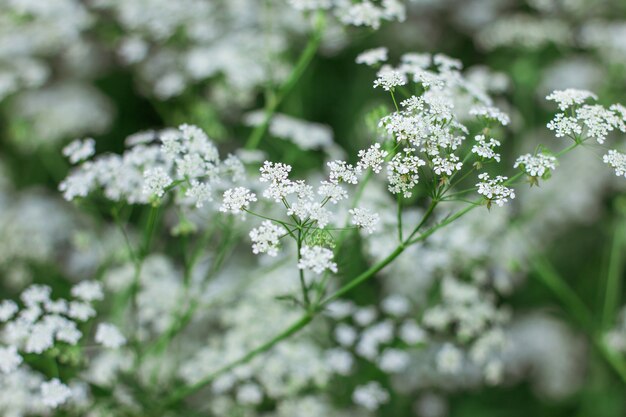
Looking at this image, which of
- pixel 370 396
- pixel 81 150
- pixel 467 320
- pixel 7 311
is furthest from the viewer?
pixel 467 320

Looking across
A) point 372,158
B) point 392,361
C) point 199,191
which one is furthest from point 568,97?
point 392,361

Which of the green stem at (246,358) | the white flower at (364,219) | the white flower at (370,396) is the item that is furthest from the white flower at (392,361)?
the white flower at (364,219)

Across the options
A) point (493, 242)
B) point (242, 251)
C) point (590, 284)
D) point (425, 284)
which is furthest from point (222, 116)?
point (590, 284)

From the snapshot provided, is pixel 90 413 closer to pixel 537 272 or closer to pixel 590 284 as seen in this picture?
pixel 537 272

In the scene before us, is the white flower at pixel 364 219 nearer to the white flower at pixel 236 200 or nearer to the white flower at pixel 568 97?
the white flower at pixel 236 200

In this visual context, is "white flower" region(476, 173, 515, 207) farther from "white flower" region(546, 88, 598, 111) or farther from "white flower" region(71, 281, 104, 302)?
"white flower" region(71, 281, 104, 302)

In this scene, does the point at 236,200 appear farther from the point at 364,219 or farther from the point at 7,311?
the point at 7,311
